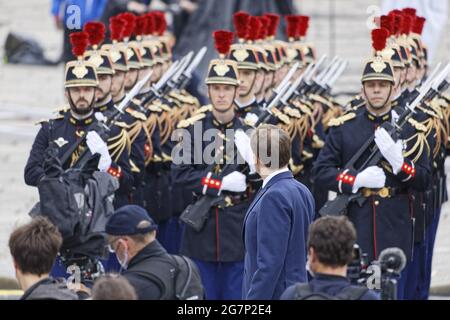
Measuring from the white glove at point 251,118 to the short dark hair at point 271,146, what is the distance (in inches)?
96.5

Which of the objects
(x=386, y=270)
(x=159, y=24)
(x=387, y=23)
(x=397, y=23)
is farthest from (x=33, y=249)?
(x=159, y=24)

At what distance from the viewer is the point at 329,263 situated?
6.50 m

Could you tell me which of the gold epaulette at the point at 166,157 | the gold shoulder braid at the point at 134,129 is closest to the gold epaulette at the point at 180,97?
the gold epaulette at the point at 166,157

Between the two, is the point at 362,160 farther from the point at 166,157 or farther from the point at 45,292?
the point at 45,292

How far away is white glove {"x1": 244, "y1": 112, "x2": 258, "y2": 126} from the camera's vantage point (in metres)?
10.3

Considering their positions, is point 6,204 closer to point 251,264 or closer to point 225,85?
point 225,85

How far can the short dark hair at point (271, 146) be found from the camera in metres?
7.74

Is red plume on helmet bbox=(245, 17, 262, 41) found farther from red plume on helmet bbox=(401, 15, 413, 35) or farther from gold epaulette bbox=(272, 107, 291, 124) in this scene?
gold epaulette bbox=(272, 107, 291, 124)

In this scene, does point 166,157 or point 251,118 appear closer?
point 251,118

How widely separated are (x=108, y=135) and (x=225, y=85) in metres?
0.85

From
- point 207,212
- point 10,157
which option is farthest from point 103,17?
point 207,212

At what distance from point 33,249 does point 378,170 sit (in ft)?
12.2

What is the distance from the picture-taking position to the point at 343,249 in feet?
21.4

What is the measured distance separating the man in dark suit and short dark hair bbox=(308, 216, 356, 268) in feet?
4.01
